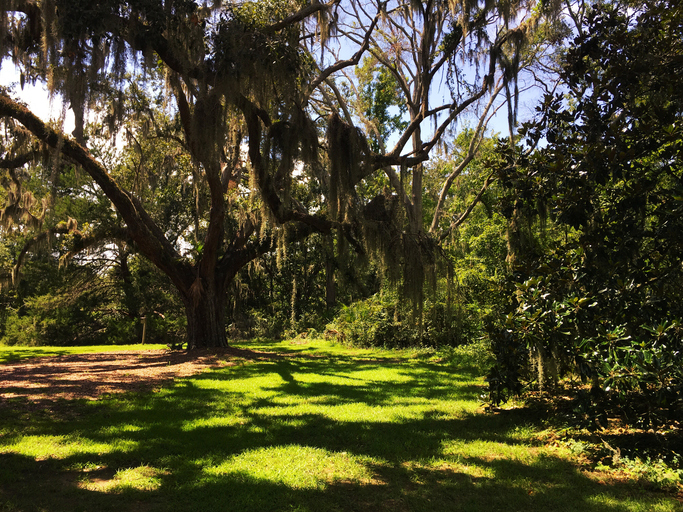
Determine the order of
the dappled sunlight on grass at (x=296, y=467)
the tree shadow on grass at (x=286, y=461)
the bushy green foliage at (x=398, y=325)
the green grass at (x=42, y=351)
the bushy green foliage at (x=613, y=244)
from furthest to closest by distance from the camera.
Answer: the green grass at (x=42, y=351), the bushy green foliage at (x=398, y=325), the bushy green foliage at (x=613, y=244), the dappled sunlight on grass at (x=296, y=467), the tree shadow on grass at (x=286, y=461)

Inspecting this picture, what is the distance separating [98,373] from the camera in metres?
8.16

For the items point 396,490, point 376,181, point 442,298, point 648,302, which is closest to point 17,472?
point 396,490

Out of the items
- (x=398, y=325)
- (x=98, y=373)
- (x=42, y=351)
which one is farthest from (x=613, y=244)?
(x=42, y=351)

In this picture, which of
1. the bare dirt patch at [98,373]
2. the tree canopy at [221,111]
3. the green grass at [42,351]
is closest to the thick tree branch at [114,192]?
the tree canopy at [221,111]

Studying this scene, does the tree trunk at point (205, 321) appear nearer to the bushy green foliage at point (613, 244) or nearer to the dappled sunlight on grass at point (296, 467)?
the dappled sunlight on grass at point (296, 467)

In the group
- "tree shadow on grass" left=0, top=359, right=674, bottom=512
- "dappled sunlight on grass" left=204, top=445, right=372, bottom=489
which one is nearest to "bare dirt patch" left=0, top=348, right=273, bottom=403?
"tree shadow on grass" left=0, top=359, right=674, bottom=512

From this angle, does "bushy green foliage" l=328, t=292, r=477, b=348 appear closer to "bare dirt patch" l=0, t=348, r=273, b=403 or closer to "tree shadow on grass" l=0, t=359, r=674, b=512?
"bare dirt patch" l=0, t=348, r=273, b=403

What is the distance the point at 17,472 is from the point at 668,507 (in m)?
4.53

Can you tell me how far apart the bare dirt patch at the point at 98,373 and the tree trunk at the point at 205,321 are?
19.6 inches

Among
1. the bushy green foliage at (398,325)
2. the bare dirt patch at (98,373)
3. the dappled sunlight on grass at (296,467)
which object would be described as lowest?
the dappled sunlight on grass at (296,467)

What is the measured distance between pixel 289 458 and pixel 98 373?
595 cm

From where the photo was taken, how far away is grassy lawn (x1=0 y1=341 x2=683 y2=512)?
9.88ft

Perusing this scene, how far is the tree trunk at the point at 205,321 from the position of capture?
37.0ft

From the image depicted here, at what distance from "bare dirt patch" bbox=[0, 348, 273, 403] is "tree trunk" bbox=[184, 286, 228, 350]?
1.63 feet
